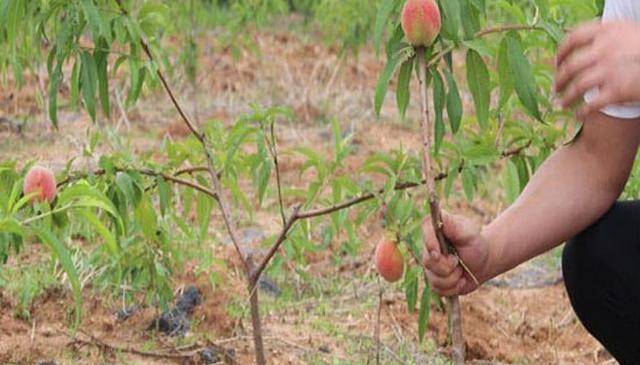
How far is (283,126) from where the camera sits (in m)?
5.99

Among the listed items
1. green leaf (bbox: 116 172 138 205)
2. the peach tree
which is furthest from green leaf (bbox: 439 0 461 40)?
green leaf (bbox: 116 172 138 205)

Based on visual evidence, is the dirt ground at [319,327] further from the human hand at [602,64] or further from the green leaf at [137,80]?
the human hand at [602,64]

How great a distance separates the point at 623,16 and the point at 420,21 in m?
0.55

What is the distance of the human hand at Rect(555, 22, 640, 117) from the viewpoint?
6.30 feet

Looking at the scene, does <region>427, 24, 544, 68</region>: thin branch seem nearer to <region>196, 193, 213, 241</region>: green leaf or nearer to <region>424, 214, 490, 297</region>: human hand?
<region>424, 214, 490, 297</region>: human hand

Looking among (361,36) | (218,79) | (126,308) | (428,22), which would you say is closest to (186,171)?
(126,308)

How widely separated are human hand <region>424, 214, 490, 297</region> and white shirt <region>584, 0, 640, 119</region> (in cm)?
32

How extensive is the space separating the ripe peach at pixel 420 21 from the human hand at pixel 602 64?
192 mm

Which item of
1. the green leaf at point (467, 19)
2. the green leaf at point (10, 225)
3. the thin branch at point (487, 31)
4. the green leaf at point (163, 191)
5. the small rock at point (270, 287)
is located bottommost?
the small rock at point (270, 287)

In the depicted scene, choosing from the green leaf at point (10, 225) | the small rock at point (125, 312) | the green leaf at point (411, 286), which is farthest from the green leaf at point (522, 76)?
the small rock at point (125, 312)

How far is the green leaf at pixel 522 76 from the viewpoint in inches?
87.7

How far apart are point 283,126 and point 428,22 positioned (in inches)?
159

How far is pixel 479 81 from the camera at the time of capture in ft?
7.38

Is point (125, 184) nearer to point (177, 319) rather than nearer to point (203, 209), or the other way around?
point (203, 209)
